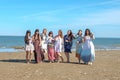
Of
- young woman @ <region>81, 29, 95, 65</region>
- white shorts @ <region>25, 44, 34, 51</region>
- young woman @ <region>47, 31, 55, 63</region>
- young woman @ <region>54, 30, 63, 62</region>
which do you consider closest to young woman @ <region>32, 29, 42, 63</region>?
white shorts @ <region>25, 44, 34, 51</region>

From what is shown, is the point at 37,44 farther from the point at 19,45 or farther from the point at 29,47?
the point at 19,45

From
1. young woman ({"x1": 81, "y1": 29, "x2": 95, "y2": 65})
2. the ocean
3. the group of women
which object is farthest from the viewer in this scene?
the ocean

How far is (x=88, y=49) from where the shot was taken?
696 inches

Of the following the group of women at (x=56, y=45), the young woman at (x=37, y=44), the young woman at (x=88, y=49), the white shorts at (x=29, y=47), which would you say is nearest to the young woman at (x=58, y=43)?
the group of women at (x=56, y=45)

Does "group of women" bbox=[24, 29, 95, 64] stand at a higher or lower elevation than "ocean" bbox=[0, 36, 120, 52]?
higher

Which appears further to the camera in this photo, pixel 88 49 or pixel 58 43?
pixel 58 43

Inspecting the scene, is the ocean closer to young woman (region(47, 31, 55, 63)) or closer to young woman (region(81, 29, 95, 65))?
young woman (region(47, 31, 55, 63))

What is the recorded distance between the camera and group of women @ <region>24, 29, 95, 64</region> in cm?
1766

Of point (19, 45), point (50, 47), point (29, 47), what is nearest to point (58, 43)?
point (50, 47)

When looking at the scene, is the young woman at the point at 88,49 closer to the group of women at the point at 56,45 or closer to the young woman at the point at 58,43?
the group of women at the point at 56,45

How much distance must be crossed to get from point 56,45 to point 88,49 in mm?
1903

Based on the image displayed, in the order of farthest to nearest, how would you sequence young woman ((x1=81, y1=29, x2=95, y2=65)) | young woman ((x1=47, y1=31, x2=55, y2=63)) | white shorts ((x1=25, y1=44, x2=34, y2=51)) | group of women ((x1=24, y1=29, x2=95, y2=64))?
young woman ((x1=47, y1=31, x2=55, y2=63))
white shorts ((x1=25, y1=44, x2=34, y2=51))
group of women ((x1=24, y1=29, x2=95, y2=64))
young woman ((x1=81, y1=29, x2=95, y2=65))

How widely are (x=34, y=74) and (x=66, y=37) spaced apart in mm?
5041

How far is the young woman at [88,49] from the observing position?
57.5 ft
